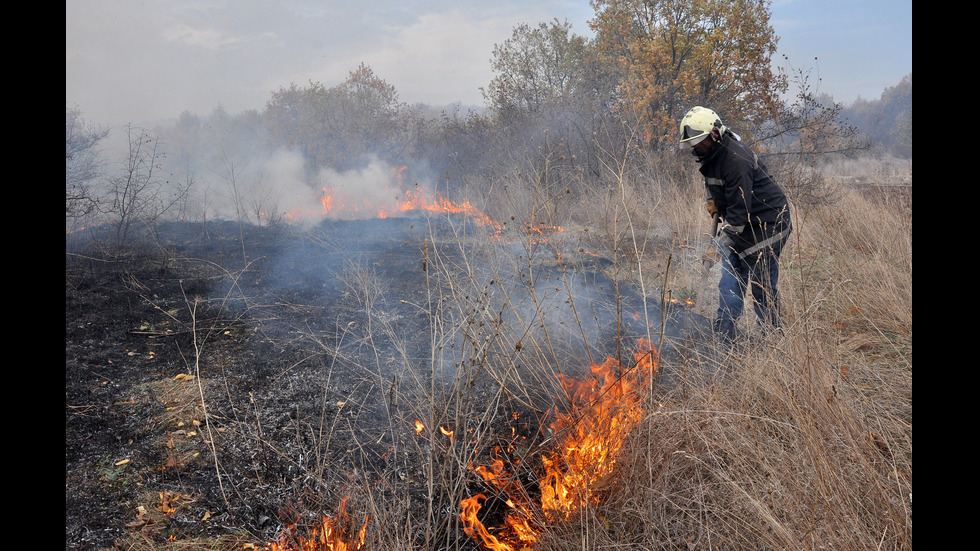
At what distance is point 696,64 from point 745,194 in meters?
12.2

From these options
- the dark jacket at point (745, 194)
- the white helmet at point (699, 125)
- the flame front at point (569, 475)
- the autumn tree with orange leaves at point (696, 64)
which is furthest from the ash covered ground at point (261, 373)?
the autumn tree with orange leaves at point (696, 64)

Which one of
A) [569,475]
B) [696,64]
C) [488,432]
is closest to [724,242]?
[488,432]

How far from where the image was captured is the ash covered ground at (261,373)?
261 cm

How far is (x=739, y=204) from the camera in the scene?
13.8 ft

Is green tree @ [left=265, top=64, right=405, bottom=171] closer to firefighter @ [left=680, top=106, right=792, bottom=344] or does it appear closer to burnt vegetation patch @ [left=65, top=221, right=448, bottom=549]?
burnt vegetation patch @ [left=65, top=221, right=448, bottom=549]

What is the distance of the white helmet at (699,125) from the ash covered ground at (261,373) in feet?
4.98

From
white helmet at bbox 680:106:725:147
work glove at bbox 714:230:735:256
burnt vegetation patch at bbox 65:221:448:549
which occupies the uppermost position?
white helmet at bbox 680:106:725:147

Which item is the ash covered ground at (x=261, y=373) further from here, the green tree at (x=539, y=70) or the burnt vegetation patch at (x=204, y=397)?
the green tree at (x=539, y=70)

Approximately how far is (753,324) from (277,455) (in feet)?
13.2

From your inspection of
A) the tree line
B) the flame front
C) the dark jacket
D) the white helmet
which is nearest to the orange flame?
the flame front

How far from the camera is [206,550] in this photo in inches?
93.8

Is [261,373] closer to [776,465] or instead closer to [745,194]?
[776,465]

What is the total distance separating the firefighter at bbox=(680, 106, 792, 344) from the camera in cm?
412
